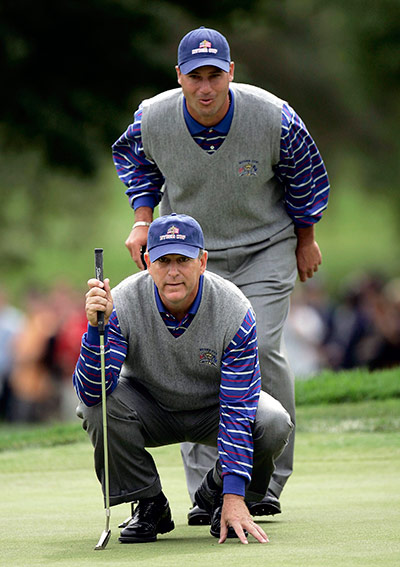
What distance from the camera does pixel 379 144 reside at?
32.9 metres

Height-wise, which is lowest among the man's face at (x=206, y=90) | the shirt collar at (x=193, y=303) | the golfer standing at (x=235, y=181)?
the shirt collar at (x=193, y=303)

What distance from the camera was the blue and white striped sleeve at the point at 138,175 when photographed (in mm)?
6137

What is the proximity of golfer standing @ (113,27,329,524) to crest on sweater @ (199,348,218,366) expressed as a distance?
31.0 inches

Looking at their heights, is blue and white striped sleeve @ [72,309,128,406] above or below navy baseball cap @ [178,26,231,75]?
below

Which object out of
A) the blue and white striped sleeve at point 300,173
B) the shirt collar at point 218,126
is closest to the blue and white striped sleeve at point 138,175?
the shirt collar at point 218,126

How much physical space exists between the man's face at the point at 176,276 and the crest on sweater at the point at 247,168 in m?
0.91

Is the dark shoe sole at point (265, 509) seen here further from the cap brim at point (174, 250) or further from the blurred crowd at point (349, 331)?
the blurred crowd at point (349, 331)

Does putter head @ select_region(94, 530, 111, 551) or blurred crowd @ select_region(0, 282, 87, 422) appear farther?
blurred crowd @ select_region(0, 282, 87, 422)

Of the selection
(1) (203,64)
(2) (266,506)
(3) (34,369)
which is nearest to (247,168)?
(1) (203,64)

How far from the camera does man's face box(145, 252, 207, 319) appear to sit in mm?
4992

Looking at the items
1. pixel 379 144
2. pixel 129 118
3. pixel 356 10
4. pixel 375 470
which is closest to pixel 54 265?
pixel 379 144

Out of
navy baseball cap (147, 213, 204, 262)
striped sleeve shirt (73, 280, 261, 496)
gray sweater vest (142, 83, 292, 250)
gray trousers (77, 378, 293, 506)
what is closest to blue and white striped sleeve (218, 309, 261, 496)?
striped sleeve shirt (73, 280, 261, 496)

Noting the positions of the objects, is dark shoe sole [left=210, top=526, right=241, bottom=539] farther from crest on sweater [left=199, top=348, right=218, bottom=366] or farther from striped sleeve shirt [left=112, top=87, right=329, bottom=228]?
striped sleeve shirt [left=112, top=87, right=329, bottom=228]

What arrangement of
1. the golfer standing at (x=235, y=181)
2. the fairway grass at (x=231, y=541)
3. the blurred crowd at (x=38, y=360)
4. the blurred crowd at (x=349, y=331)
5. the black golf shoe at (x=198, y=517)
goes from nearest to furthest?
1. the fairway grass at (x=231, y=541)
2. the black golf shoe at (x=198, y=517)
3. the golfer standing at (x=235, y=181)
4. the blurred crowd at (x=349, y=331)
5. the blurred crowd at (x=38, y=360)
